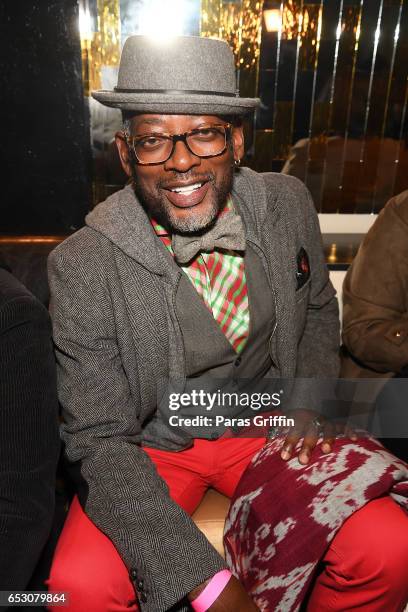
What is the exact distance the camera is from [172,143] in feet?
4.75

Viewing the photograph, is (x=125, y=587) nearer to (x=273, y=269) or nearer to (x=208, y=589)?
(x=208, y=589)

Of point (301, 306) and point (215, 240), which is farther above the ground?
point (215, 240)

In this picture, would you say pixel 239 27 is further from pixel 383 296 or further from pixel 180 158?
pixel 383 296

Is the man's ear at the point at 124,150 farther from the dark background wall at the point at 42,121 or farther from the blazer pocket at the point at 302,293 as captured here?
the dark background wall at the point at 42,121

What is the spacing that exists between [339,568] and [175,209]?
977 millimetres

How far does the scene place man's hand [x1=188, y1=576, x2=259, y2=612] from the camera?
1200 millimetres

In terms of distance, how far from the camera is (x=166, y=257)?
1.52 m

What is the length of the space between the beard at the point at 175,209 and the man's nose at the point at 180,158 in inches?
0.9

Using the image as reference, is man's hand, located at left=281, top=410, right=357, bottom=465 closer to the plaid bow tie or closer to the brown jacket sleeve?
the brown jacket sleeve

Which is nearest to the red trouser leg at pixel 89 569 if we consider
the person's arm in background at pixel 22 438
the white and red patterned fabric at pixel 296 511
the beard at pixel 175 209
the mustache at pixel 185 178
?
the person's arm in background at pixel 22 438

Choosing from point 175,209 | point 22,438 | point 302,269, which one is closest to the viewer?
point 22,438

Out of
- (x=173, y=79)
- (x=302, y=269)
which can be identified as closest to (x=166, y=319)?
(x=302, y=269)

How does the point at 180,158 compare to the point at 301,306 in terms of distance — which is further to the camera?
the point at 301,306

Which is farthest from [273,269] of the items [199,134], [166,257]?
[199,134]
